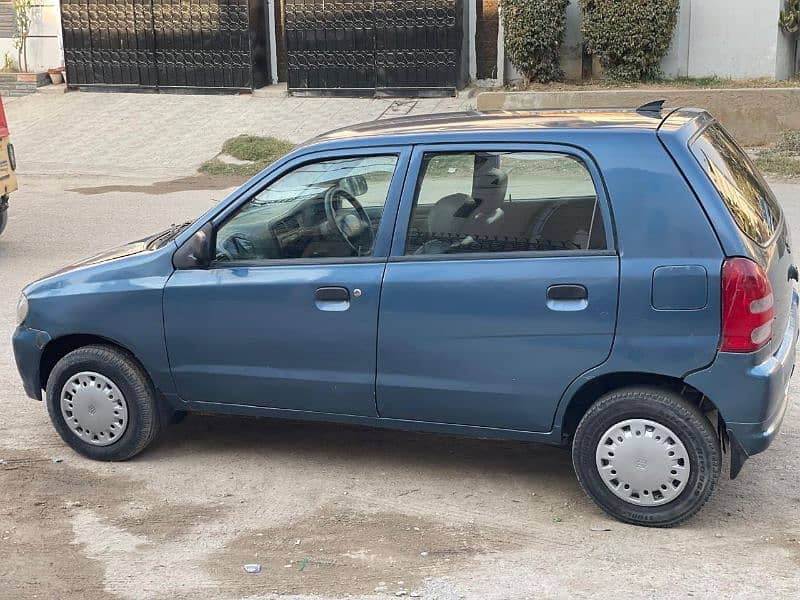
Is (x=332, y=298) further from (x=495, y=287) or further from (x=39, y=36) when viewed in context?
(x=39, y=36)

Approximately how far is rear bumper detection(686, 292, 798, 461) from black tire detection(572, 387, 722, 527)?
0.11 metres

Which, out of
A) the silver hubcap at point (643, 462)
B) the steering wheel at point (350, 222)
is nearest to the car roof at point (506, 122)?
the steering wheel at point (350, 222)

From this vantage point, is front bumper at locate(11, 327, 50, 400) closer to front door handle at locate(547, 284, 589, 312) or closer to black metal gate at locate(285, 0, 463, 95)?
front door handle at locate(547, 284, 589, 312)

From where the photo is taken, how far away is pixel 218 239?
16.7ft

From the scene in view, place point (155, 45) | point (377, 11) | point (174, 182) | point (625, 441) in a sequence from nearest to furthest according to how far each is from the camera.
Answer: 1. point (625, 441)
2. point (174, 182)
3. point (377, 11)
4. point (155, 45)

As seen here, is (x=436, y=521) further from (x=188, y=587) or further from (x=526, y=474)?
(x=188, y=587)

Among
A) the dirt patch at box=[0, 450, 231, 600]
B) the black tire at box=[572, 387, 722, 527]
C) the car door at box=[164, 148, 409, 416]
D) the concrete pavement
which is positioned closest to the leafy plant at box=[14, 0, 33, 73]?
the concrete pavement

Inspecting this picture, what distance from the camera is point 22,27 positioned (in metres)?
19.9

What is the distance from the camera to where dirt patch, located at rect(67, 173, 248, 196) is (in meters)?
→ 13.7

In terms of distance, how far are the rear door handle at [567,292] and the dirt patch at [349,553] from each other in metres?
1.04

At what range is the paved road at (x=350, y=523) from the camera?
4.18 metres

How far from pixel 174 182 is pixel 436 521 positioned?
411 inches

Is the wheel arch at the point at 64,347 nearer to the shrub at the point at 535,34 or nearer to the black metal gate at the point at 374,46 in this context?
the shrub at the point at 535,34

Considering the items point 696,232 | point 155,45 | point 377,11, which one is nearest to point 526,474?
point 696,232
